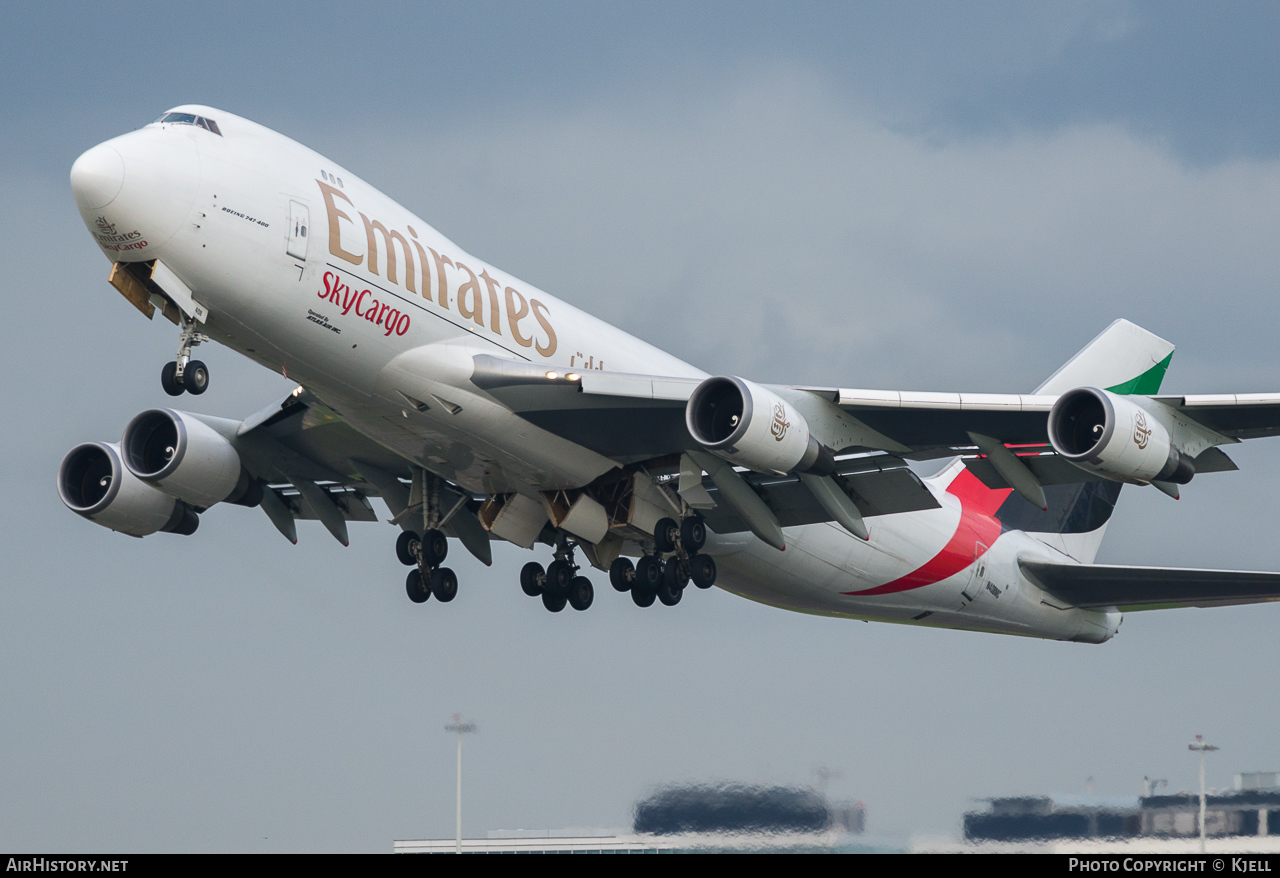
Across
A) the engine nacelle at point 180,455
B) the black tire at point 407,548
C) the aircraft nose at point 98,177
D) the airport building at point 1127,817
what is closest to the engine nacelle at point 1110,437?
the airport building at point 1127,817

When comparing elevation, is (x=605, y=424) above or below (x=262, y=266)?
below

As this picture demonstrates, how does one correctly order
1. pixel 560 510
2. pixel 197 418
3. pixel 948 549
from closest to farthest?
pixel 560 510 < pixel 197 418 < pixel 948 549

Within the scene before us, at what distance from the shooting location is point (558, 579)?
84.9 feet

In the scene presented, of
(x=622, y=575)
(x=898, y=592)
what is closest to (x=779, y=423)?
(x=622, y=575)

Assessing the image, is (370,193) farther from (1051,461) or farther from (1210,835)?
(1210,835)

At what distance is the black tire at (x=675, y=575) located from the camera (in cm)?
2430

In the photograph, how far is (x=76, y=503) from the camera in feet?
87.7

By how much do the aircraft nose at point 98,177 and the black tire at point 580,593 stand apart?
11.1 meters

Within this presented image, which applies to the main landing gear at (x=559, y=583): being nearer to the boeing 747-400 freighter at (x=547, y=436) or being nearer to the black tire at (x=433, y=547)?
the boeing 747-400 freighter at (x=547, y=436)

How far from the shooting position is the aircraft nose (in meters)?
18.2

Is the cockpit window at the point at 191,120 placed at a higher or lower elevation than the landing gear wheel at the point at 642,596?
higher

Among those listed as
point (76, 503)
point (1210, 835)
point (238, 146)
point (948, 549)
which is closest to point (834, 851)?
point (1210, 835)

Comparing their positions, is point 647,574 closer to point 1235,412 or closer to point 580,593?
point 580,593

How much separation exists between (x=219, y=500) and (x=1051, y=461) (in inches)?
582
